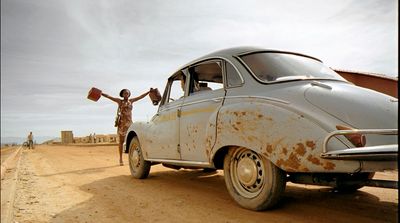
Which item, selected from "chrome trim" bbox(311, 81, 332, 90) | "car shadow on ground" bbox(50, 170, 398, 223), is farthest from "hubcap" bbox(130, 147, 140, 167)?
"chrome trim" bbox(311, 81, 332, 90)

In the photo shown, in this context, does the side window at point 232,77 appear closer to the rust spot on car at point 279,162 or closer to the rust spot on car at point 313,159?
the rust spot on car at point 279,162

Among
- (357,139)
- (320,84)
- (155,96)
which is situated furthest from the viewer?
(155,96)

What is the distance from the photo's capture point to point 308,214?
346 cm

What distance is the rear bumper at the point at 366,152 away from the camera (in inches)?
92.7

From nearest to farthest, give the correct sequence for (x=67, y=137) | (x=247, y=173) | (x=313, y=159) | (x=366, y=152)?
(x=366, y=152) < (x=313, y=159) < (x=247, y=173) < (x=67, y=137)

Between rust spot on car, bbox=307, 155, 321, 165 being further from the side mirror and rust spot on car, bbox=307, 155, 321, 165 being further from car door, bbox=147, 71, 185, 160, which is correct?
the side mirror

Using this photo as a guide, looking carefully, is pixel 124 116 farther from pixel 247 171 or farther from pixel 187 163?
pixel 247 171

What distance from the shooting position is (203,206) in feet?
13.0

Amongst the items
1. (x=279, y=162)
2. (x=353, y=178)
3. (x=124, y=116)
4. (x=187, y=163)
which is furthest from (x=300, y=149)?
(x=124, y=116)

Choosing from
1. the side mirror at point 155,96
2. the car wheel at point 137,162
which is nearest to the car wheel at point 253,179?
the car wheel at point 137,162

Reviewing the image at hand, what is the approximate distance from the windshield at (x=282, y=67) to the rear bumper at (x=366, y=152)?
1.06 meters

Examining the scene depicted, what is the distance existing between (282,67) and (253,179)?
1.32 metres

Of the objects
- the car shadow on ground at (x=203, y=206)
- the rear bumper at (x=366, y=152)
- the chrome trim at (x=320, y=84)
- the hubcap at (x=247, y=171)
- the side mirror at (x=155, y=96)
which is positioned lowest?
the car shadow on ground at (x=203, y=206)

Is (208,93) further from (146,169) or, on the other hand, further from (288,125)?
(146,169)
